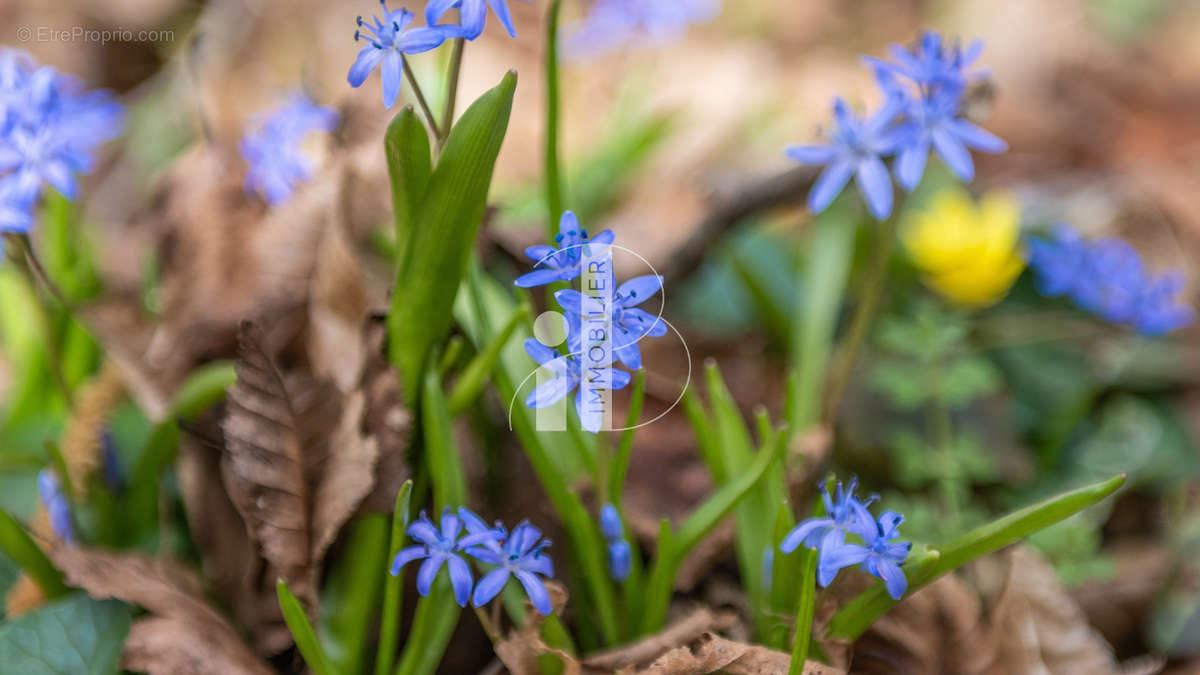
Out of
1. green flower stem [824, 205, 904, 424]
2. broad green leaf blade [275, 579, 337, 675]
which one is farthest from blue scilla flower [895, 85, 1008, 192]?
broad green leaf blade [275, 579, 337, 675]

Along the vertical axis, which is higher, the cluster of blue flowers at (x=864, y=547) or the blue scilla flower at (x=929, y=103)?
the blue scilla flower at (x=929, y=103)

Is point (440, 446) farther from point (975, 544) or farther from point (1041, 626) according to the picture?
point (1041, 626)

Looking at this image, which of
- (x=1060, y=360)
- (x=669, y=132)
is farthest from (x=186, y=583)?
(x=1060, y=360)

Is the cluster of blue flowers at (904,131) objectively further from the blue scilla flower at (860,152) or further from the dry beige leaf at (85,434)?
the dry beige leaf at (85,434)

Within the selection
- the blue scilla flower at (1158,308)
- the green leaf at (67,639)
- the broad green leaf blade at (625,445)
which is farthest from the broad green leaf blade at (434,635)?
the blue scilla flower at (1158,308)

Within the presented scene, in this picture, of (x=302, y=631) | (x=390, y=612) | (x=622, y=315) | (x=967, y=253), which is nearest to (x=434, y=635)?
(x=390, y=612)

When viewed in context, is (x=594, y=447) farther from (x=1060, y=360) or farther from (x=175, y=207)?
(x=1060, y=360)
